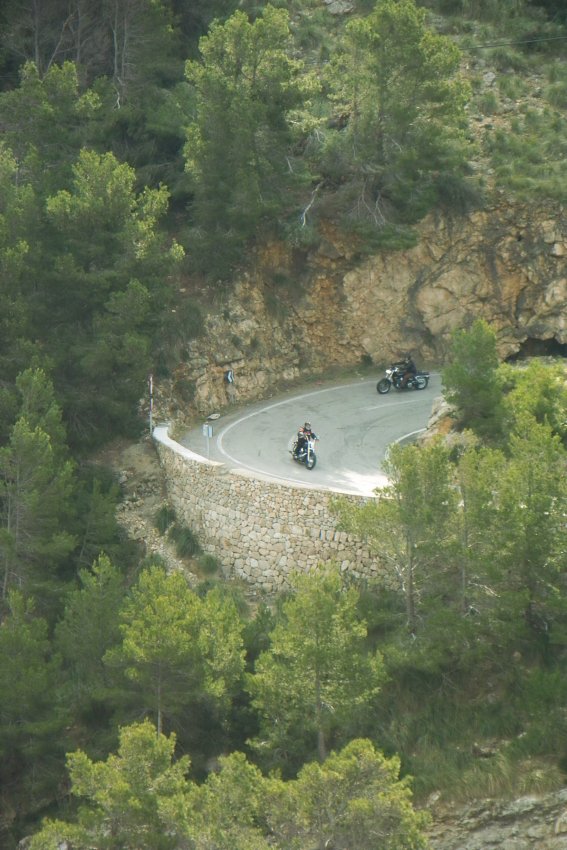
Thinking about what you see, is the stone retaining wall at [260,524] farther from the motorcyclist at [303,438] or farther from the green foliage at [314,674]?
the green foliage at [314,674]

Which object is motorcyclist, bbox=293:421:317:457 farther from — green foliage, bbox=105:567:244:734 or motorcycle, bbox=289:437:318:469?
green foliage, bbox=105:567:244:734

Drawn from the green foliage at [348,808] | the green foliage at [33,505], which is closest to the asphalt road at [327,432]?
the green foliage at [33,505]

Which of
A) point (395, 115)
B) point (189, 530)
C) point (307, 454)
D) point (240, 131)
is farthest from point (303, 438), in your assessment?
point (395, 115)

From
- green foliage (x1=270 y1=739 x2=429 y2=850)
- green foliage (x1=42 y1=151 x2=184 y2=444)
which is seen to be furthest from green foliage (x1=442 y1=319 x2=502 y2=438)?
green foliage (x1=270 y1=739 x2=429 y2=850)

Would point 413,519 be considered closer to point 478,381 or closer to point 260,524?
point 478,381

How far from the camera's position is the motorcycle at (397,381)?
131ft

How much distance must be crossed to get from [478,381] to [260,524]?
6.62 meters

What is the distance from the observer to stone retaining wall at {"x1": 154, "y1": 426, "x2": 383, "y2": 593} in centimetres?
3023

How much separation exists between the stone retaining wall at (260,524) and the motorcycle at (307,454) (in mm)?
2104

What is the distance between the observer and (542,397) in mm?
29656

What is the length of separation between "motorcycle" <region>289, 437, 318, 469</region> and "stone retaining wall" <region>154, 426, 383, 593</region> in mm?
2104

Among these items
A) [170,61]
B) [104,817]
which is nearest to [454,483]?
[104,817]

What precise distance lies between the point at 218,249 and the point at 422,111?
314 inches

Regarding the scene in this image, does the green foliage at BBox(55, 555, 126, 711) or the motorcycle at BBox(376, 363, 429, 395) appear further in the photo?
the motorcycle at BBox(376, 363, 429, 395)
